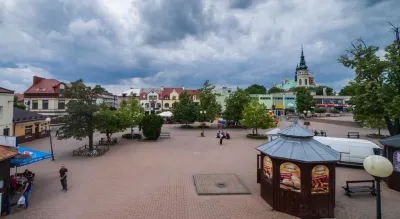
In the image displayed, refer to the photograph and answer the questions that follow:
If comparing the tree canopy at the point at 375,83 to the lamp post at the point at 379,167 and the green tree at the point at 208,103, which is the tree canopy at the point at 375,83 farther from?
the green tree at the point at 208,103

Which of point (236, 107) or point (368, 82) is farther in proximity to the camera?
point (236, 107)

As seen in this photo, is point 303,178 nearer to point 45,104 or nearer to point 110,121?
point 110,121

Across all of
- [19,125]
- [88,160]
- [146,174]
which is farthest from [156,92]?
[146,174]

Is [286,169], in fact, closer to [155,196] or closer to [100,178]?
[155,196]

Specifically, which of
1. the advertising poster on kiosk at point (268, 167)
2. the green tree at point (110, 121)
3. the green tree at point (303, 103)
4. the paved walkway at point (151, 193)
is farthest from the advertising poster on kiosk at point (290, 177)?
the green tree at point (303, 103)

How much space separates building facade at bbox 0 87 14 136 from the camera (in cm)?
2267

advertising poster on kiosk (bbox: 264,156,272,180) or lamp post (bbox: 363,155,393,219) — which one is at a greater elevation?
lamp post (bbox: 363,155,393,219)

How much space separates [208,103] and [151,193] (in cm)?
3322

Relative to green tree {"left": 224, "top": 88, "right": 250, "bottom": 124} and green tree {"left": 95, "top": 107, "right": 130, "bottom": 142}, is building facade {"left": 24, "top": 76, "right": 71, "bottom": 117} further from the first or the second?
green tree {"left": 224, "top": 88, "right": 250, "bottom": 124}

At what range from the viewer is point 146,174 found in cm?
1430

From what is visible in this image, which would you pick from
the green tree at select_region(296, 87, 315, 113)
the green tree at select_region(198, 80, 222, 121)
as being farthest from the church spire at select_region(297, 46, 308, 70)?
the green tree at select_region(198, 80, 222, 121)

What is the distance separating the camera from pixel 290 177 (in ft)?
30.6

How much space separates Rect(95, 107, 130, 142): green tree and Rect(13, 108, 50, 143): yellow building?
988 centimetres

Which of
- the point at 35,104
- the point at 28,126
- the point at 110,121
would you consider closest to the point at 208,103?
the point at 110,121
